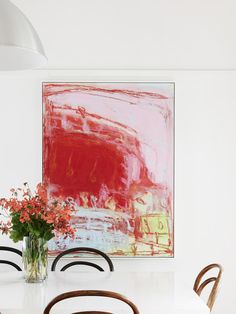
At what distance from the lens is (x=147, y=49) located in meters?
3.54

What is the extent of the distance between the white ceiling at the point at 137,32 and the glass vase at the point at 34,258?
4.33 ft

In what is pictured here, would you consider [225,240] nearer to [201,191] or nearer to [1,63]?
[201,191]

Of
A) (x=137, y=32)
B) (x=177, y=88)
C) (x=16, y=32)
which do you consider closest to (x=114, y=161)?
(x=177, y=88)

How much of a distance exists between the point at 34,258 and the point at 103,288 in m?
0.40

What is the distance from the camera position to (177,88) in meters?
3.53

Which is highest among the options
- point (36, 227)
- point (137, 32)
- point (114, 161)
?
point (137, 32)

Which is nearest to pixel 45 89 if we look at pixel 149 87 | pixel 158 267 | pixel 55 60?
pixel 55 60

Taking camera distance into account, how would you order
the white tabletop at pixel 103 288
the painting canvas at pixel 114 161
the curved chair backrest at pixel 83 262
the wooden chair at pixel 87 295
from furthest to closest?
the painting canvas at pixel 114 161, the curved chair backrest at pixel 83 262, the white tabletop at pixel 103 288, the wooden chair at pixel 87 295

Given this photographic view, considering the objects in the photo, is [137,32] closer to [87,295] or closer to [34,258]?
[34,258]

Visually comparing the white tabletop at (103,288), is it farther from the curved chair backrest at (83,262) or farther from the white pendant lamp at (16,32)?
the white pendant lamp at (16,32)

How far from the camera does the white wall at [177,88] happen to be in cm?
350

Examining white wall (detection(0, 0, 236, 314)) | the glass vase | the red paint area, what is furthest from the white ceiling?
the glass vase

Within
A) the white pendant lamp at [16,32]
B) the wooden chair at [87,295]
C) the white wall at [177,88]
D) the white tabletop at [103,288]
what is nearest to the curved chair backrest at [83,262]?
the white tabletop at [103,288]

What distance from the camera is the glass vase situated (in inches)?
107
